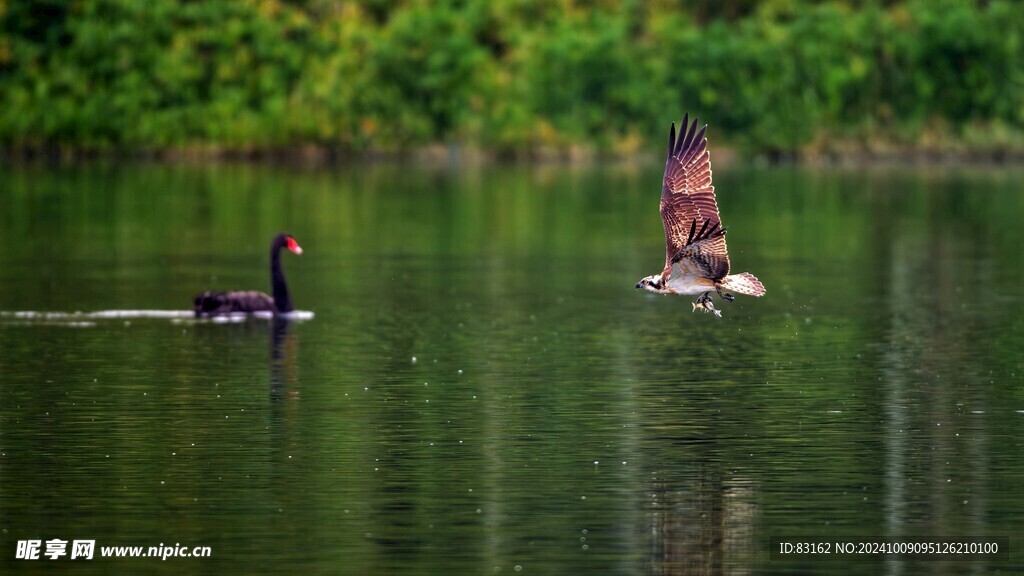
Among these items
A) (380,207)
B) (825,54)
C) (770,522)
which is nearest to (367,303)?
(770,522)

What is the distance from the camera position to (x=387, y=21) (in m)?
118

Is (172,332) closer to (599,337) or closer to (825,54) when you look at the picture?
(599,337)

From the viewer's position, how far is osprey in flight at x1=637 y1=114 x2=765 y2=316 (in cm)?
2222

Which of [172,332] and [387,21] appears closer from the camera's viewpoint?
[172,332]

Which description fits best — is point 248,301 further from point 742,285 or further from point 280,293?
point 742,285

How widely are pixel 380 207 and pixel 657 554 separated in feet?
167

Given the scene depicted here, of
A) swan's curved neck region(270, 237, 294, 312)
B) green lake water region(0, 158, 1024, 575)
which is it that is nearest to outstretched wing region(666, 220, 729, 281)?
green lake water region(0, 158, 1024, 575)

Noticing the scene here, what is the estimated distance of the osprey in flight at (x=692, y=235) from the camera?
875 inches

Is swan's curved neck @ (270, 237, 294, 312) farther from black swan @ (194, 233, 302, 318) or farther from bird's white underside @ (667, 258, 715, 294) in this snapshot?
bird's white underside @ (667, 258, 715, 294)

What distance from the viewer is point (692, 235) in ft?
71.7
